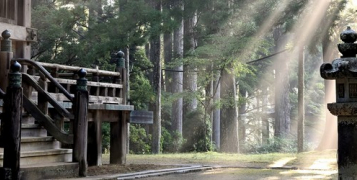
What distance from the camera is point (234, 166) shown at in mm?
15891

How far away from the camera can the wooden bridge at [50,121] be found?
9812 mm

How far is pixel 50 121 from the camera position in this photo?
1144 centimetres

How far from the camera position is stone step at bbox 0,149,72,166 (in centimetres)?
1081

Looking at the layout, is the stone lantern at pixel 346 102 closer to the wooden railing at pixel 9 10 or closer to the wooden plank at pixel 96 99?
the wooden plank at pixel 96 99

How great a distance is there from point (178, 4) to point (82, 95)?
19.7 meters

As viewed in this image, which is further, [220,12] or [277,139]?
[277,139]

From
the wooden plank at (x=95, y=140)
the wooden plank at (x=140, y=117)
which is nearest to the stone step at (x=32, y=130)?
the wooden plank at (x=95, y=140)

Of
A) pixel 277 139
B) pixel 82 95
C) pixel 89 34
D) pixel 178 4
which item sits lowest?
pixel 277 139

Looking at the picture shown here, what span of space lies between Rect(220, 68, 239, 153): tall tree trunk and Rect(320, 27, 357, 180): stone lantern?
21405mm

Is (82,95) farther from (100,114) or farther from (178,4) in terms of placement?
(178,4)

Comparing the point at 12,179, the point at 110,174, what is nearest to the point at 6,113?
the point at 12,179

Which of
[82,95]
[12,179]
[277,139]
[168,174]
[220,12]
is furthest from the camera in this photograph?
[277,139]

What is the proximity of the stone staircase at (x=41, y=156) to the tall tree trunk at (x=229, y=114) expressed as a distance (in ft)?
55.5

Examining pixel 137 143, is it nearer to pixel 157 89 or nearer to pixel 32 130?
pixel 157 89
